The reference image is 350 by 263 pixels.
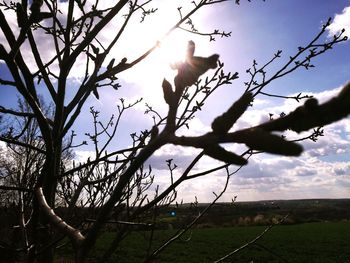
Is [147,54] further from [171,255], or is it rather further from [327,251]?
[327,251]

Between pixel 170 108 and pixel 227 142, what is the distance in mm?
144

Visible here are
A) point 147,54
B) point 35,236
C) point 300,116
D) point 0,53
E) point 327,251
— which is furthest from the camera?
point 327,251

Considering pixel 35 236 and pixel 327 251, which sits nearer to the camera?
pixel 35 236

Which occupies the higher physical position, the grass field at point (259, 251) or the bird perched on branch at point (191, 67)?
the bird perched on branch at point (191, 67)

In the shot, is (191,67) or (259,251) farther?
(259,251)

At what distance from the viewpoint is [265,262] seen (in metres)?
33.6

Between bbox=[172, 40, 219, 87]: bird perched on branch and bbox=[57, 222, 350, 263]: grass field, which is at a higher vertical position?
bbox=[172, 40, 219, 87]: bird perched on branch

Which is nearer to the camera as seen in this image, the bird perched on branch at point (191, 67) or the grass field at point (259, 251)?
the bird perched on branch at point (191, 67)

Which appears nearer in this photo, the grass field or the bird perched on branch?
the bird perched on branch

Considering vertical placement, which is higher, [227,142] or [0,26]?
[0,26]

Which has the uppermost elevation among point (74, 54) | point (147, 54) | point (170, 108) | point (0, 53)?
point (147, 54)

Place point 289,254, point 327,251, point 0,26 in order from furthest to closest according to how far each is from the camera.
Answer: point 327,251 → point 289,254 → point 0,26

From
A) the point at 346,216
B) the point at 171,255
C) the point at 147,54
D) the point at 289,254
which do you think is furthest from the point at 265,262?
the point at 346,216

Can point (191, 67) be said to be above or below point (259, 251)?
above
